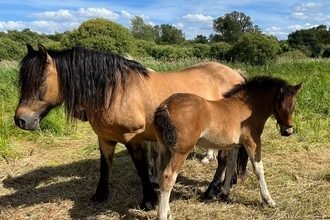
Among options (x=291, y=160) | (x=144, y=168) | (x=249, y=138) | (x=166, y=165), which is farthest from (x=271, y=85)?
(x=291, y=160)

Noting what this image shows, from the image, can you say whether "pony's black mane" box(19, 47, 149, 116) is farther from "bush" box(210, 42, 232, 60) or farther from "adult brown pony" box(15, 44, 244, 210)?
"bush" box(210, 42, 232, 60)

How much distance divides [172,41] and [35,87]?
42.0 meters

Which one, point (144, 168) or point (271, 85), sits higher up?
point (271, 85)

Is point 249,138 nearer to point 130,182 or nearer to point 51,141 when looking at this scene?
point 130,182

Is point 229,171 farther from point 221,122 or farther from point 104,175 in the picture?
point 104,175

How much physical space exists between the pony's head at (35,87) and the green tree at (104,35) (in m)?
13.7

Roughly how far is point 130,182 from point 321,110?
4.71 metres

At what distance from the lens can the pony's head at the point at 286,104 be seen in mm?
2707

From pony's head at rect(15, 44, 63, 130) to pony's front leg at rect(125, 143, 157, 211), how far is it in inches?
33.8

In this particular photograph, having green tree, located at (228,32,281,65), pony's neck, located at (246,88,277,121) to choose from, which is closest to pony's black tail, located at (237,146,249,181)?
pony's neck, located at (246,88,277,121)

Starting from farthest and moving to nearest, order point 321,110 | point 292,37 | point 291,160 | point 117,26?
point 292,37 < point 117,26 < point 321,110 < point 291,160

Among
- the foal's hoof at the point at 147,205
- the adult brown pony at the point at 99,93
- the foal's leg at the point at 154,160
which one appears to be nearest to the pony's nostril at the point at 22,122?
the adult brown pony at the point at 99,93

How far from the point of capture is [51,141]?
5438 millimetres

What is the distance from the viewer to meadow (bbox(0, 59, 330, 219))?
3031 millimetres
